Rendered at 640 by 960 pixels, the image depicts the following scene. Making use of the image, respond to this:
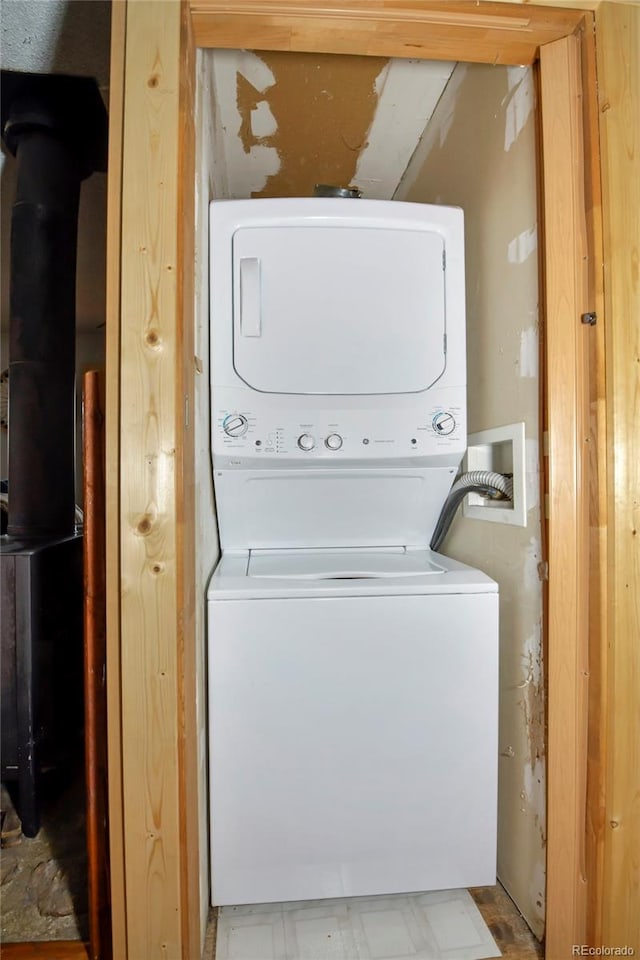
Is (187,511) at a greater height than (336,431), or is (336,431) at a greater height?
(336,431)

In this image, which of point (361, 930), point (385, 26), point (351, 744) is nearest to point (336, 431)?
point (351, 744)

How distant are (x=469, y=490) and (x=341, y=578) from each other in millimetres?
514

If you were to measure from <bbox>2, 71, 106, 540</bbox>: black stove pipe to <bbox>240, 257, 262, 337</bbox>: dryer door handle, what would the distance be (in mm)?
931

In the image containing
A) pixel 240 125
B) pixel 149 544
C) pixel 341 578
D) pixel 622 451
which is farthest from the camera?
pixel 240 125

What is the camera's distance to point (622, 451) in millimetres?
1048

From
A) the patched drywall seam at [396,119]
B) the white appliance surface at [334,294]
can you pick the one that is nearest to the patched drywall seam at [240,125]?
the patched drywall seam at [396,119]

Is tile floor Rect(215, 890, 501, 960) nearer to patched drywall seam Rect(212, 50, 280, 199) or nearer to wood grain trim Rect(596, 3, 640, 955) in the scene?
wood grain trim Rect(596, 3, 640, 955)

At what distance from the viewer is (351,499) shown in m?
1.55

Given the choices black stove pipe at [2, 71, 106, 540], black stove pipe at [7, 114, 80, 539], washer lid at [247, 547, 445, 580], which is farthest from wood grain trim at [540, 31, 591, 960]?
black stove pipe at [7, 114, 80, 539]

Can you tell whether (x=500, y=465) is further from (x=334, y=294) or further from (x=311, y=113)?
(x=311, y=113)

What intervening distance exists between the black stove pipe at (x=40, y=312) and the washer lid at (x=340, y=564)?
0.93 m

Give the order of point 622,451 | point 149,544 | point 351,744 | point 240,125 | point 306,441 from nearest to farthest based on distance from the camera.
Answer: point 149,544 < point 622,451 < point 351,744 < point 306,441 < point 240,125

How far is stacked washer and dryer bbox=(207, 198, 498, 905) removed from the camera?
1.17 metres

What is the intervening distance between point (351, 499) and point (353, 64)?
54.4 inches
